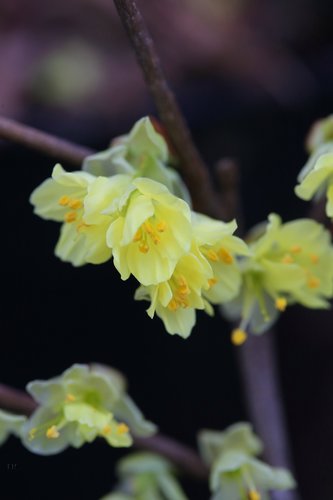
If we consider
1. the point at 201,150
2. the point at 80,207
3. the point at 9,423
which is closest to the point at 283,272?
the point at 80,207

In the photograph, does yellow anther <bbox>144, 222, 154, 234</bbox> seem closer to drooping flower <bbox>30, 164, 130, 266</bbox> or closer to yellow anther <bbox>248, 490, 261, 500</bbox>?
drooping flower <bbox>30, 164, 130, 266</bbox>

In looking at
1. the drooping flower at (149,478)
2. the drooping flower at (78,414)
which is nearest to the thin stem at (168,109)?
the drooping flower at (78,414)

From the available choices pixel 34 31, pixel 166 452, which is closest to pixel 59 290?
pixel 166 452

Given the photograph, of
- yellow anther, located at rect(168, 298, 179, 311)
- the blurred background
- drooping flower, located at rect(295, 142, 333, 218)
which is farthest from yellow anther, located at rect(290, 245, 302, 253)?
the blurred background

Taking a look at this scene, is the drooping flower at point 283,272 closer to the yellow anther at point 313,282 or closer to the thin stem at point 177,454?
the yellow anther at point 313,282

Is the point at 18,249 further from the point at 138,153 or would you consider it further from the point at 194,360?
the point at 138,153

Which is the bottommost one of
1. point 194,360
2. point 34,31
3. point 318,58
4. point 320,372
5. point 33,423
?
point 320,372
